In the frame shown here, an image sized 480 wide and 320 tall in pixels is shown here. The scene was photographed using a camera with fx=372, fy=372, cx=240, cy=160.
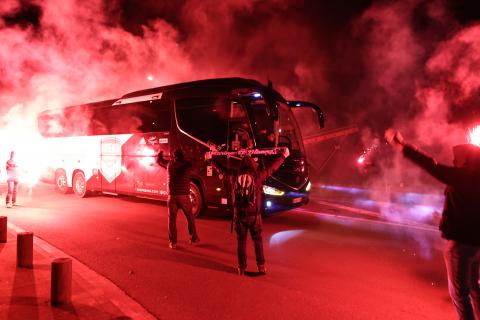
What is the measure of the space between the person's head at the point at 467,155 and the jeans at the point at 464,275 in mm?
683

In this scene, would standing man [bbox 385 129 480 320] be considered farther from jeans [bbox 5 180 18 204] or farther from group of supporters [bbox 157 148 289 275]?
jeans [bbox 5 180 18 204]

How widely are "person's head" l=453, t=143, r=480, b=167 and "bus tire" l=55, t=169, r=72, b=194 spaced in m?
14.1

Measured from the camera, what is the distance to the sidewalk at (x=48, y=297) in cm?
400

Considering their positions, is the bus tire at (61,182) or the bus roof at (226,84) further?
the bus tire at (61,182)

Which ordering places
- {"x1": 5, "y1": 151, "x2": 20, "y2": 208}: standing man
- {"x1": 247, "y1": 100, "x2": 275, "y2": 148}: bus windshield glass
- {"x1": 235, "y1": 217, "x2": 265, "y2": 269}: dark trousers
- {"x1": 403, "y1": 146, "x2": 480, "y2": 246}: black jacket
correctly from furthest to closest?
{"x1": 5, "y1": 151, "x2": 20, "y2": 208}: standing man, {"x1": 247, "y1": 100, "x2": 275, "y2": 148}: bus windshield glass, {"x1": 235, "y1": 217, "x2": 265, "y2": 269}: dark trousers, {"x1": 403, "y1": 146, "x2": 480, "y2": 246}: black jacket

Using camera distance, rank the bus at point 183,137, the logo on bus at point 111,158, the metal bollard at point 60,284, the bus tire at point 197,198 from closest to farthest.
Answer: the metal bollard at point 60,284, the bus at point 183,137, the bus tire at point 197,198, the logo on bus at point 111,158

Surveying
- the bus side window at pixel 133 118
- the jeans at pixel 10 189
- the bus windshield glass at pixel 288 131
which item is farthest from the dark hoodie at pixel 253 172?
the jeans at pixel 10 189

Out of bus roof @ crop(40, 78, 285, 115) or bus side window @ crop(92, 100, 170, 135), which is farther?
bus side window @ crop(92, 100, 170, 135)

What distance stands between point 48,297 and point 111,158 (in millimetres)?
8259

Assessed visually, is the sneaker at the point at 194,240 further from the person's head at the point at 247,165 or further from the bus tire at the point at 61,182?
the bus tire at the point at 61,182

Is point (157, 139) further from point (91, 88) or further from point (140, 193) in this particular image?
point (91, 88)

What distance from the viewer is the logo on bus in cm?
1197

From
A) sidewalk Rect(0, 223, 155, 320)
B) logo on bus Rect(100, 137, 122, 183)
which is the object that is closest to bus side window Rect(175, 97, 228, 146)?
logo on bus Rect(100, 137, 122, 183)

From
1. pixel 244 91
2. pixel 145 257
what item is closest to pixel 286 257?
pixel 145 257
